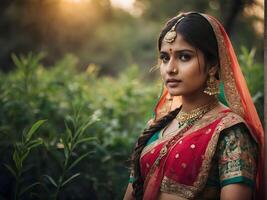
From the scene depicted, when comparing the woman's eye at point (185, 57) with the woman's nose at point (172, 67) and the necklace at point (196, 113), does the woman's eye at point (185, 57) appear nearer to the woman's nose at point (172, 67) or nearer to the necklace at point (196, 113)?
the woman's nose at point (172, 67)

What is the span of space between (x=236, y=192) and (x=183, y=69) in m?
0.72

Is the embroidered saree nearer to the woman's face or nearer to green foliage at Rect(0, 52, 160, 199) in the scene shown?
the woman's face

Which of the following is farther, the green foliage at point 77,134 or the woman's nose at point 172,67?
the green foliage at point 77,134

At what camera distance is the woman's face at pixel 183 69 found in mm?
2023

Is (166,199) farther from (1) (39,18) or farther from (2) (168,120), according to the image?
(1) (39,18)

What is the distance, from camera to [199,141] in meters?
1.96

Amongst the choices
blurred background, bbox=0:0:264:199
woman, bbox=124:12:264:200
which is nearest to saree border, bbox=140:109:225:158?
woman, bbox=124:12:264:200

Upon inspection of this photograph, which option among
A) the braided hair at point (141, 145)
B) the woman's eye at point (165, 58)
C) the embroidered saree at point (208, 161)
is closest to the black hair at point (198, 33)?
the woman's eye at point (165, 58)

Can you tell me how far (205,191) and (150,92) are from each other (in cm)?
335

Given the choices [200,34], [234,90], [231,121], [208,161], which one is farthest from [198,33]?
[208,161]

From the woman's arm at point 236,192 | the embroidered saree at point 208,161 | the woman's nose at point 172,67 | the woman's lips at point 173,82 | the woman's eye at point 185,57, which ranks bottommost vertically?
the woman's arm at point 236,192

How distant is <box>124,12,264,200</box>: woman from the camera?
186 cm

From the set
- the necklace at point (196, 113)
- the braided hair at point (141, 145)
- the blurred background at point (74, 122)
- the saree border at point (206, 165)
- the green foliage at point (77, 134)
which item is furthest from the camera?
the green foliage at point (77, 134)

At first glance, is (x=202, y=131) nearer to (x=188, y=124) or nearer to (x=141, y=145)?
Answer: (x=188, y=124)
